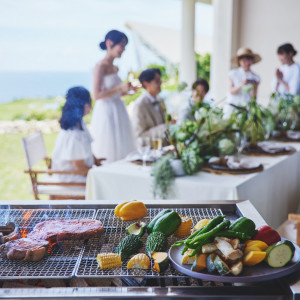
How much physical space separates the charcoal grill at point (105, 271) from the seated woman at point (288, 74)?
164 inches

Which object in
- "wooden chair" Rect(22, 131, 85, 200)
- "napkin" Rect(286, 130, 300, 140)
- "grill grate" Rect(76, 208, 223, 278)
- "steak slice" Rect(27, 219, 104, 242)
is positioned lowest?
"wooden chair" Rect(22, 131, 85, 200)

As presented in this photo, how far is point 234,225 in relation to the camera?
118 cm

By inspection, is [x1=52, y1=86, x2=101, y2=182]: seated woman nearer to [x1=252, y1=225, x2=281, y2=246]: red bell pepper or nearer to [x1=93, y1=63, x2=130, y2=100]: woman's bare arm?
[x1=93, y1=63, x2=130, y2=100]: woman's bare arm

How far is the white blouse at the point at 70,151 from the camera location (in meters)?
3.15

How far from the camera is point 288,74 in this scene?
5766 mm

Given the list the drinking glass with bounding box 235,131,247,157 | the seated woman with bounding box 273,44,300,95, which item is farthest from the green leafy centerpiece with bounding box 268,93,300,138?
the seated woman with bounding box 273,44,300,95

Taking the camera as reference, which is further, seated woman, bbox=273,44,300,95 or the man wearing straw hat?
seated woman, bbox=273,44,300,95

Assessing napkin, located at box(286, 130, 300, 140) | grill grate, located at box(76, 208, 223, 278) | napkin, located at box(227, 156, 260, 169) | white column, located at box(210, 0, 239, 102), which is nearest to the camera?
grill grate, located at box(76, 208, 223, 278)

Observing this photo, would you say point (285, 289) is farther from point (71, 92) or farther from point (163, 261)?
point (71, 92)

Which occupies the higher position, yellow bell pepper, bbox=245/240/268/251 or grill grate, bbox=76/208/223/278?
yellow bell pepper, bbox=245/240/268/251

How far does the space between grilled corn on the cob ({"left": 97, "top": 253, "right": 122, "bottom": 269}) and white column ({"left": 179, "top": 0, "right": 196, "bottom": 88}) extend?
5818 millimetres

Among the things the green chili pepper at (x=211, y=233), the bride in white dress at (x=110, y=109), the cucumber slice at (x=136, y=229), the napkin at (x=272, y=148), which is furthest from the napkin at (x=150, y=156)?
the green chili pepper at (x=211, y=233)

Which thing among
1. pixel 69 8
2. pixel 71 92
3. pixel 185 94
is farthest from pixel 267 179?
pixel 69 8

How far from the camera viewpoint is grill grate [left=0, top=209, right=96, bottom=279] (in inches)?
42.8
